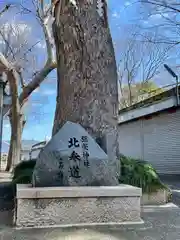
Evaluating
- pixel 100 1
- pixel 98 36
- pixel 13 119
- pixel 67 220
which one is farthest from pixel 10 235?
pixel 13 119

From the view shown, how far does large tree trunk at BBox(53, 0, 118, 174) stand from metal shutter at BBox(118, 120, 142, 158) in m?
11.0

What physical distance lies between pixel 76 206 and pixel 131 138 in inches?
561

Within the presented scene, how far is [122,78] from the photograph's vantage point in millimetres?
29438

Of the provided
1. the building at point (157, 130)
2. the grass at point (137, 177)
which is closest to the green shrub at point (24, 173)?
the grass at point (137, 177)

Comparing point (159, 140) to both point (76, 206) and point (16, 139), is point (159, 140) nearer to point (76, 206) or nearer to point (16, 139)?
point (16, 139)

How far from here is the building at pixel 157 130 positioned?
1483cm

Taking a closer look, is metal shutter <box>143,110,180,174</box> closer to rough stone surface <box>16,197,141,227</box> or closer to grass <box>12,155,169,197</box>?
grass <box>12,155,169,197</box>

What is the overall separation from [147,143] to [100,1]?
1095 centimetres

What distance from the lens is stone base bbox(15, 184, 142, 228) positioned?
486 centimetres

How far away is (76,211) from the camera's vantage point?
4.99 meters

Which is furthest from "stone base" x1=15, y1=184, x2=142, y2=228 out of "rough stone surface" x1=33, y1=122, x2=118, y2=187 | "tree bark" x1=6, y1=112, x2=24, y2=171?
"tree bark" x1=6, y1=112, x2=24, y2=171

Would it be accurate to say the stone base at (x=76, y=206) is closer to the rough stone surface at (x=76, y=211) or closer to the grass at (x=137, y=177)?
the rough stone surface at (x=76, y=211)

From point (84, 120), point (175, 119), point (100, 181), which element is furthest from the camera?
point (175, 119)

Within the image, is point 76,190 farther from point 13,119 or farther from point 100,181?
point 13,119
